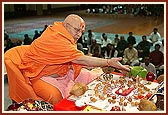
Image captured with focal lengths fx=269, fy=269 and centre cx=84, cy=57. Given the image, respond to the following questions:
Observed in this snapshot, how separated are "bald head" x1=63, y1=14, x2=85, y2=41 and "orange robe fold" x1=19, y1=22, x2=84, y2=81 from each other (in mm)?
27

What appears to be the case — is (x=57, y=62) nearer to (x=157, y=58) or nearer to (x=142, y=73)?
(x=142, y=73)

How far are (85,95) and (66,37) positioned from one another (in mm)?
356

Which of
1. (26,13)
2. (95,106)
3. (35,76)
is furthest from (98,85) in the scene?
(26,13)

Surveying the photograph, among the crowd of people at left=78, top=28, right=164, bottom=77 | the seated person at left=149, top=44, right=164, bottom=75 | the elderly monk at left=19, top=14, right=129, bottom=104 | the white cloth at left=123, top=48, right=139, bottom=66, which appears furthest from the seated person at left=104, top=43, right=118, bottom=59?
the elderly monk at left=19, top=14, right=129, bottom=104

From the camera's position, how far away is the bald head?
158 centimetres

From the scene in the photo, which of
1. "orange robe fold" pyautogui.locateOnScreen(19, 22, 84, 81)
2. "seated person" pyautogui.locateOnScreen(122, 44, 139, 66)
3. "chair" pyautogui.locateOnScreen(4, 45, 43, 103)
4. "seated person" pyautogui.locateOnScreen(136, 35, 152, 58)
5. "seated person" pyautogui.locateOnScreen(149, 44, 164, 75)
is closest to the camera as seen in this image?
"orange robe fold" pyautogui.locateOnScreen(19, 22, 84, 81)

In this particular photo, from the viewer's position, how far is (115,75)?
1874mm

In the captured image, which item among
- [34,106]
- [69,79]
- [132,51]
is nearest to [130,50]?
[132,51]

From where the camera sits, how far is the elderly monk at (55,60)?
156cm

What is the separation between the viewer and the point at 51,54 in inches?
62.0

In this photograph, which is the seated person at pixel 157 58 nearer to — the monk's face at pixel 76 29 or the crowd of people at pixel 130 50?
the crowd of people at pixel 130 50

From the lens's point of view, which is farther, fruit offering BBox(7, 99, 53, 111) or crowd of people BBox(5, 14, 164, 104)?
crowd of people BBox(5, 14, 164, 104)

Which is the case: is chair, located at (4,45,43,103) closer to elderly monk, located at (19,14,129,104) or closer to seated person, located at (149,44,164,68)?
elderly monk, located at (19,14,129,104)

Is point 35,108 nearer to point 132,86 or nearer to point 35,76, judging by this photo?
point 35,76
